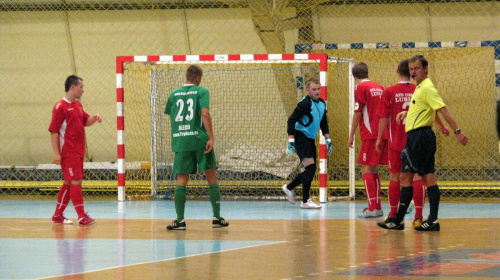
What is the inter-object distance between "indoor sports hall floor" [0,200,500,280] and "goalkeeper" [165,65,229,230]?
18.3 inches

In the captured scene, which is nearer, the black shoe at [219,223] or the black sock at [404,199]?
the black sock at [404,199]

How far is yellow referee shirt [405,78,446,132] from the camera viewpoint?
8.91 meters

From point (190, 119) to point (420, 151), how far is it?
8.69 feet

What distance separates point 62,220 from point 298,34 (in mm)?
9128

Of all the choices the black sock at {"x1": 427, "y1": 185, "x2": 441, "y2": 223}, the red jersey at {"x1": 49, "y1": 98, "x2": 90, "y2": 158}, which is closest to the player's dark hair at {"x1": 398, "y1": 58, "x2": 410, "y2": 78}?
the black sock at {"x1": 427, "y1": 185, "x2": 441, "y2": 223}

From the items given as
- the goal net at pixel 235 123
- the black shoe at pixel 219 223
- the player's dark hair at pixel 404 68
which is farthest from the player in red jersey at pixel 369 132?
the goal net at pixel 235 123

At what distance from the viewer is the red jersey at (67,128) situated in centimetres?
1028

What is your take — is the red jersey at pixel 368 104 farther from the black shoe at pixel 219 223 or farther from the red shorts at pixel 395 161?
the black shoe at pixel 219 223

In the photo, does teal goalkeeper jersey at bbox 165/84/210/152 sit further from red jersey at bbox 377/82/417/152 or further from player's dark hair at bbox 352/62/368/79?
player's dark hair at bbox 352/62/368/79

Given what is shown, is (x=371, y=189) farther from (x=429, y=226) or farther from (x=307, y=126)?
(x=429, y=226)

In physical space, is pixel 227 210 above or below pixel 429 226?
above

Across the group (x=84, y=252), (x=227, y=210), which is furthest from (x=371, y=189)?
(x=84, y=252)

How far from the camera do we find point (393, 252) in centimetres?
736

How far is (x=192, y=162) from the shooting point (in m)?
9.58
